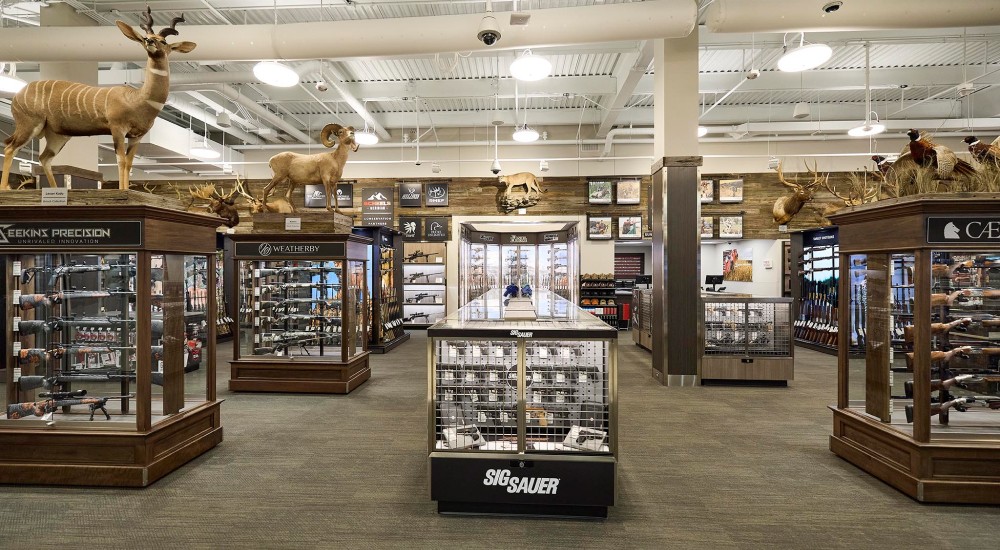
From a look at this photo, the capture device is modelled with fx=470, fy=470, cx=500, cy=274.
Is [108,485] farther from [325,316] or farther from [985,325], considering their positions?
[985,325]

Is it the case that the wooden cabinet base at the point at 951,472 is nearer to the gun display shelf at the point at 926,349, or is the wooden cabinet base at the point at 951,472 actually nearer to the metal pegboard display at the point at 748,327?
the gun display shelf at the point at 926,349

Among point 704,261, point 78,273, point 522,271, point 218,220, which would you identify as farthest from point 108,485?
point 704,261

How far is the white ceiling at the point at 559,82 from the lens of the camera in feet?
23.0

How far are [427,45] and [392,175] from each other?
25.1ft

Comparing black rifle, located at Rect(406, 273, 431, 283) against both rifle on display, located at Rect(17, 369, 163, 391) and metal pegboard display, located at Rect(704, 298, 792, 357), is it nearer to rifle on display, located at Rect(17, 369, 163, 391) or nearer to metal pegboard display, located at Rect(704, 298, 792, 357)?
metal pegboard display, located at Rect(704, 298, 792, 357)

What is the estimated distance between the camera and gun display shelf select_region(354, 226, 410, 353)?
9.03 metres

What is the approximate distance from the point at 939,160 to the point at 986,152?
1.21ft

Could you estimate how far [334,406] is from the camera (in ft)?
17.1

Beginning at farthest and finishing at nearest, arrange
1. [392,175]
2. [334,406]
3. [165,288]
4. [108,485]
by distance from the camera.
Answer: [392,175] → [334,406] → [165,288] → [108,485]

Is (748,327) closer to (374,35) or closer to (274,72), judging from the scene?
(374,35)


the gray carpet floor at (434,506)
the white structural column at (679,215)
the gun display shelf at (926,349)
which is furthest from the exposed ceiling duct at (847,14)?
the gray carpet floor at (434,506)

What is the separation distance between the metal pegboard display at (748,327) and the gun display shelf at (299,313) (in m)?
4.74

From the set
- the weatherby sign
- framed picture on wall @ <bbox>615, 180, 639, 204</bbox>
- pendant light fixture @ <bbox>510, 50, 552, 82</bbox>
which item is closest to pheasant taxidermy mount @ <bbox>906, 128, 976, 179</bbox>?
pendant light fixture @ <bbox>510, 50, 552, 82</bbox>

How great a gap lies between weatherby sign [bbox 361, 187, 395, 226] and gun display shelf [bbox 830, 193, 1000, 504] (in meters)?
10.8
